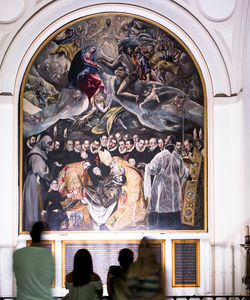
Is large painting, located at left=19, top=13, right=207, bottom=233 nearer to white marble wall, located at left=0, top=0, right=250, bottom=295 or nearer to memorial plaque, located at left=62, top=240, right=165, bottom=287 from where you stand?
white marble wall, located at left=0, top=0, right=250, bottom=295

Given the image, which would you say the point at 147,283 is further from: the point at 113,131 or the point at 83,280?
the point at 113,131

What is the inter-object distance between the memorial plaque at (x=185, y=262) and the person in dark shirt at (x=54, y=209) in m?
2.69

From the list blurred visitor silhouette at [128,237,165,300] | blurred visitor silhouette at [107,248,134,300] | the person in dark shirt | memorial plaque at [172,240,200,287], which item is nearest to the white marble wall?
memorial plaque at [172,240,200,287]

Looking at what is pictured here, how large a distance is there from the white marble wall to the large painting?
24 centimetres

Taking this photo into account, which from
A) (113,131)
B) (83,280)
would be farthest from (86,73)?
(83,280)

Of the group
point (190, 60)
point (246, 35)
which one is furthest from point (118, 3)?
point (246, 35)

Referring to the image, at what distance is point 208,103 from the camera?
1268 cm

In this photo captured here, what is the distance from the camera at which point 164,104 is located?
1275cm

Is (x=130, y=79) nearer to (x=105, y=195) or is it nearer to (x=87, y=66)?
(x=87, y=66)

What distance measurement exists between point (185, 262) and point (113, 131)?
350 cm

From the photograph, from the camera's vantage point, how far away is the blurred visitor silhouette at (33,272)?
5.72 m

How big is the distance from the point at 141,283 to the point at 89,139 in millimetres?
8106

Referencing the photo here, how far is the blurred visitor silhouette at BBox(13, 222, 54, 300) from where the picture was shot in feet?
18.8

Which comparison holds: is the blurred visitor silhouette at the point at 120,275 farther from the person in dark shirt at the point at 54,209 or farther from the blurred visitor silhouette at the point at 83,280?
the person in dark shirt at the point at 54,209
